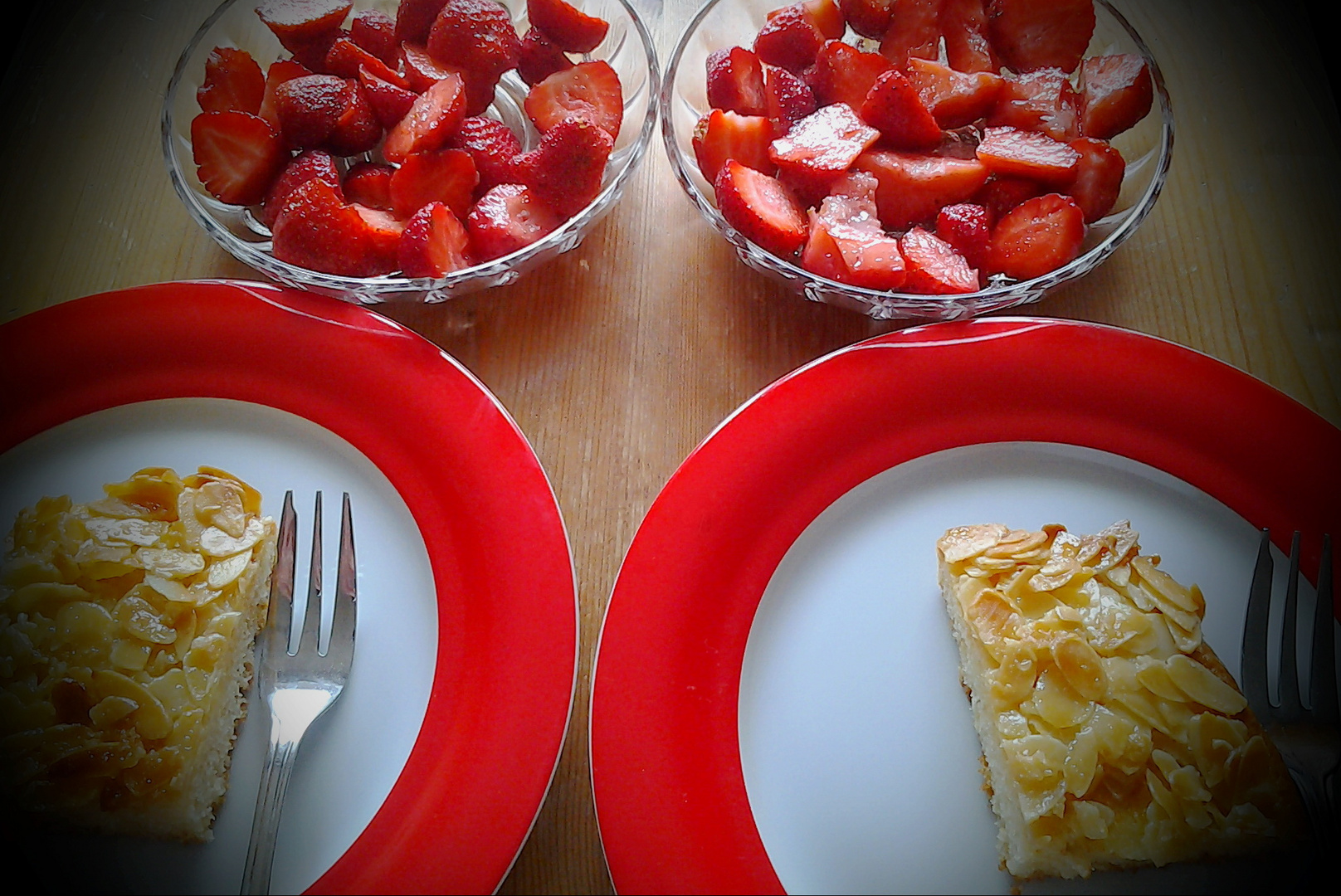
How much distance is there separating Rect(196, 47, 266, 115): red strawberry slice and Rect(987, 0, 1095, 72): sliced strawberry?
40.8 inches

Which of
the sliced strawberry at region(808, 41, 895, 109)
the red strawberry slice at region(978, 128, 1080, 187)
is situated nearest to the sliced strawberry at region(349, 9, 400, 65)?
the sliced strawberry at region(808, 41, 895, 109)

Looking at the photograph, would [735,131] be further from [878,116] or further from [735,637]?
[735,637]

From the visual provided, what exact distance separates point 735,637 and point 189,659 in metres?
0.57

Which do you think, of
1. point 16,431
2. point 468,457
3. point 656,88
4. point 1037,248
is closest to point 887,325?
point 1037,248

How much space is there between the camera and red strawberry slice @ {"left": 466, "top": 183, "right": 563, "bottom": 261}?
1.15 m

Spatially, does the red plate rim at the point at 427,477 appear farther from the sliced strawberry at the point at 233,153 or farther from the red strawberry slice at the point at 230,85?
the red strawberry slice at the point at 230,85

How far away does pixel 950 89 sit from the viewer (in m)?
1.23

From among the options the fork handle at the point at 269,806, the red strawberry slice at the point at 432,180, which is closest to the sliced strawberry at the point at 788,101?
the red strawberry slice at the point at 432,180

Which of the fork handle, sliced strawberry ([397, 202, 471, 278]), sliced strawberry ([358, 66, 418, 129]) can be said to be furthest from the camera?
sliced strawberry ([358, 66, 418, 129])

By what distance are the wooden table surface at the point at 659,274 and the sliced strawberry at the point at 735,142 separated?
0.13m

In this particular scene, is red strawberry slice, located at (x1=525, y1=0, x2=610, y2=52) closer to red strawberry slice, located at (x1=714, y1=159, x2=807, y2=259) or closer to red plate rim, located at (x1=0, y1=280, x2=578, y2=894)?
red strawberry slice, located at (x1=714, y1=159, x2=807, y2=259)

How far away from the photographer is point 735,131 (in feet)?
3.92

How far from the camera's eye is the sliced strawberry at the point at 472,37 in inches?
48.6

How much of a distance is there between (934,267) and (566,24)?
615mm
